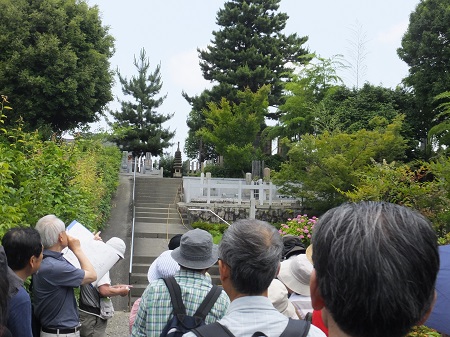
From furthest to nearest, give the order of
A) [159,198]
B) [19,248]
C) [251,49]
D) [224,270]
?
[251,49] < [159,198] < [19,248] < [224,270]

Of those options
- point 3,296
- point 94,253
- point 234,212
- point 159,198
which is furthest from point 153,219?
point 3,296

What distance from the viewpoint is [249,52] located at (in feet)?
109

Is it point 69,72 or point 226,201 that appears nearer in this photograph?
point 69,72

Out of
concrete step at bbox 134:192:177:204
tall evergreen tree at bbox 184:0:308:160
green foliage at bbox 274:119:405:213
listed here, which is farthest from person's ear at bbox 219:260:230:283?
tall evergreen tree at bbox 184:0:308:160

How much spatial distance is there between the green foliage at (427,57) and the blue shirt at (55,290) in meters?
22.4

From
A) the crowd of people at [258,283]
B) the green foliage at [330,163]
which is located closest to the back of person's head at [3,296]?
the crowd of people at [258,283]

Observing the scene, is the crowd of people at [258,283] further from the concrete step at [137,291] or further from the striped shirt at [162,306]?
the concrete step at [137,291]

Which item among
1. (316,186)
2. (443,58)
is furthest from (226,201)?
(443,58)

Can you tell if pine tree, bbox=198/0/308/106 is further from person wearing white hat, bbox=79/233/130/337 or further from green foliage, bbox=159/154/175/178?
person wearing white hat, bbox=79/233/130/337

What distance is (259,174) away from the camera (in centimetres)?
2844

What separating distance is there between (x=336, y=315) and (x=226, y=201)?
1936 cm

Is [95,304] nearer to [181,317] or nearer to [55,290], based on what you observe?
[55,290]

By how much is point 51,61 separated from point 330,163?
31.1 feet

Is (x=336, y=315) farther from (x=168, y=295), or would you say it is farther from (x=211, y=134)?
(x=211, y=134)
